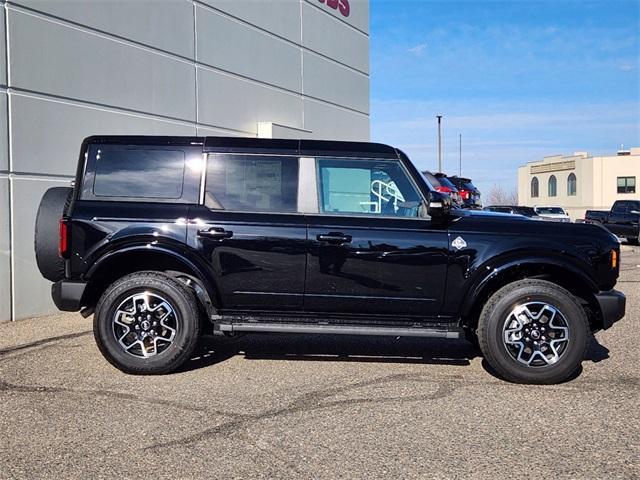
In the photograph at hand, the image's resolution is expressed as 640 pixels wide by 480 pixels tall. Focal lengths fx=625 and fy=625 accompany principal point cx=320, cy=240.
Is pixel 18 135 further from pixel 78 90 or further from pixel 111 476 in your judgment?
pixel 111 476

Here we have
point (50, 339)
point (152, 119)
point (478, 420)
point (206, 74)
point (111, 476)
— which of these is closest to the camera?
point (111, 476)

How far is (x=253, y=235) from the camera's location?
5.33 m

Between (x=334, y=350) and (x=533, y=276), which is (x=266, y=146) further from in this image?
(x=533, y=276)

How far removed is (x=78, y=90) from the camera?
878cm

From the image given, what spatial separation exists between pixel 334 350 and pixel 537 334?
2.07m

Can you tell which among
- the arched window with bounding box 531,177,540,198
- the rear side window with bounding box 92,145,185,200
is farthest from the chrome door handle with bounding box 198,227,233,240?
the arched window with bounding box 531,177,540,198

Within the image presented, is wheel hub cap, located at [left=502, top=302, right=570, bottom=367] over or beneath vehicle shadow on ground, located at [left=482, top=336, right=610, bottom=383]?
over

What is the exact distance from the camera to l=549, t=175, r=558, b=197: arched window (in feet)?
231

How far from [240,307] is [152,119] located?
18.5 ft

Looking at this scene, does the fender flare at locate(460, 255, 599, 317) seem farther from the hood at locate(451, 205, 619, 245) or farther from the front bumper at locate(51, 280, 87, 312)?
the front bumper at locate(51, 280, 87, 312)

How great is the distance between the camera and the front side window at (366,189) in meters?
5.43

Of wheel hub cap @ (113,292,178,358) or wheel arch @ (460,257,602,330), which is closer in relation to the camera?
wheel arch @ (460,257,602,330)

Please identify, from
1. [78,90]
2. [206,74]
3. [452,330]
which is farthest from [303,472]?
[206,74]

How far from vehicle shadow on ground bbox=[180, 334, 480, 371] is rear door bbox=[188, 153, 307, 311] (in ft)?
2.86
